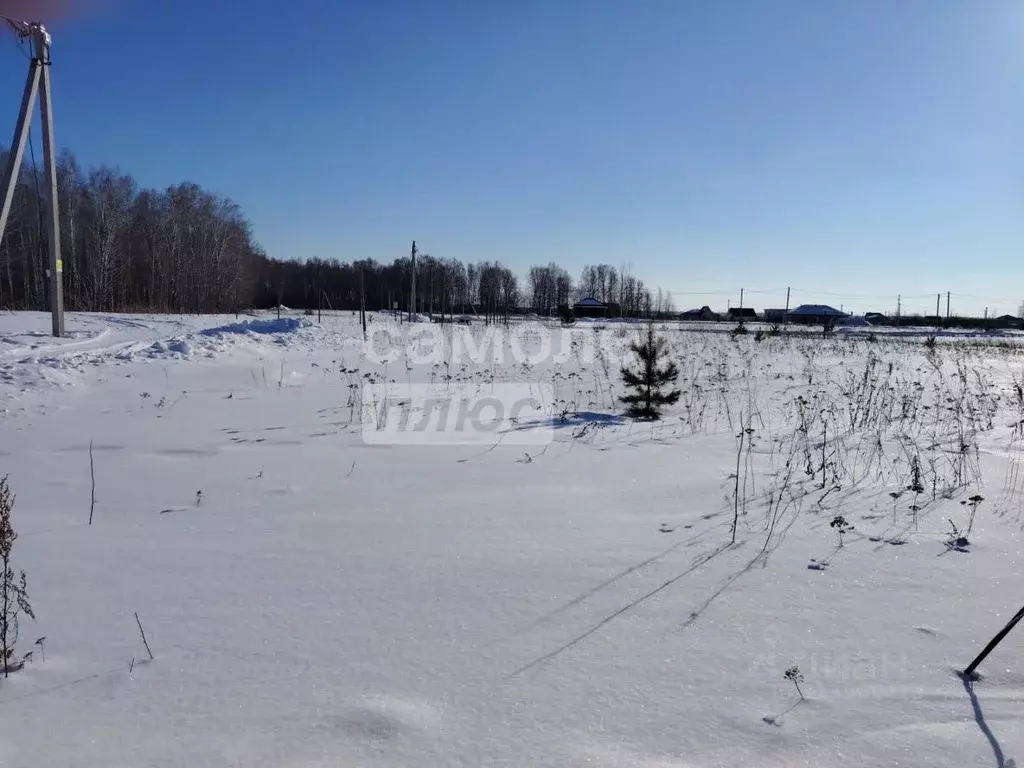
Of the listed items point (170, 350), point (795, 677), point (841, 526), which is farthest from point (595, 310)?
point (795, 677)

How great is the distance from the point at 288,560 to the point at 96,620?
810 mm

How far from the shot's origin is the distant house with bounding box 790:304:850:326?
54.2m

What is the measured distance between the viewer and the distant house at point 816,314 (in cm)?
5422

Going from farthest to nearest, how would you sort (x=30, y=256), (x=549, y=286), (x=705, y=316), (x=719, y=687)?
(x=549, y=286) < (x=705, y=316) < (x=30, y=256) < (x=719, y=687)

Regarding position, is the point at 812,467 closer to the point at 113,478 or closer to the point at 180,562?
the point at 180,562

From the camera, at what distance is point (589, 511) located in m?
3.81

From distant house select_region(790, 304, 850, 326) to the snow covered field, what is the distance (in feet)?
176

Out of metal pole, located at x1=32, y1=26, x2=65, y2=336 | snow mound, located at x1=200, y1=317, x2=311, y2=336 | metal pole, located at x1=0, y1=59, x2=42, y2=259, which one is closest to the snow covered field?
metal pole, located at x1=0, y1=59, x2=42, y2=259

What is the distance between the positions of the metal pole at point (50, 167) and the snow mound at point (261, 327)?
108 inches

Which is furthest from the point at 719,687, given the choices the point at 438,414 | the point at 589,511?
the point at 438,414

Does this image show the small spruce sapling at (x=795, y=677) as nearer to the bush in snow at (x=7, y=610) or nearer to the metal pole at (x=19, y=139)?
the bush in snow at (x=7, y=610)

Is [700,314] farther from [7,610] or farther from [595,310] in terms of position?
[7,610]

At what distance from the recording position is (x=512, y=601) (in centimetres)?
256

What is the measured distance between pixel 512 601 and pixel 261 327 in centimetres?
1558
